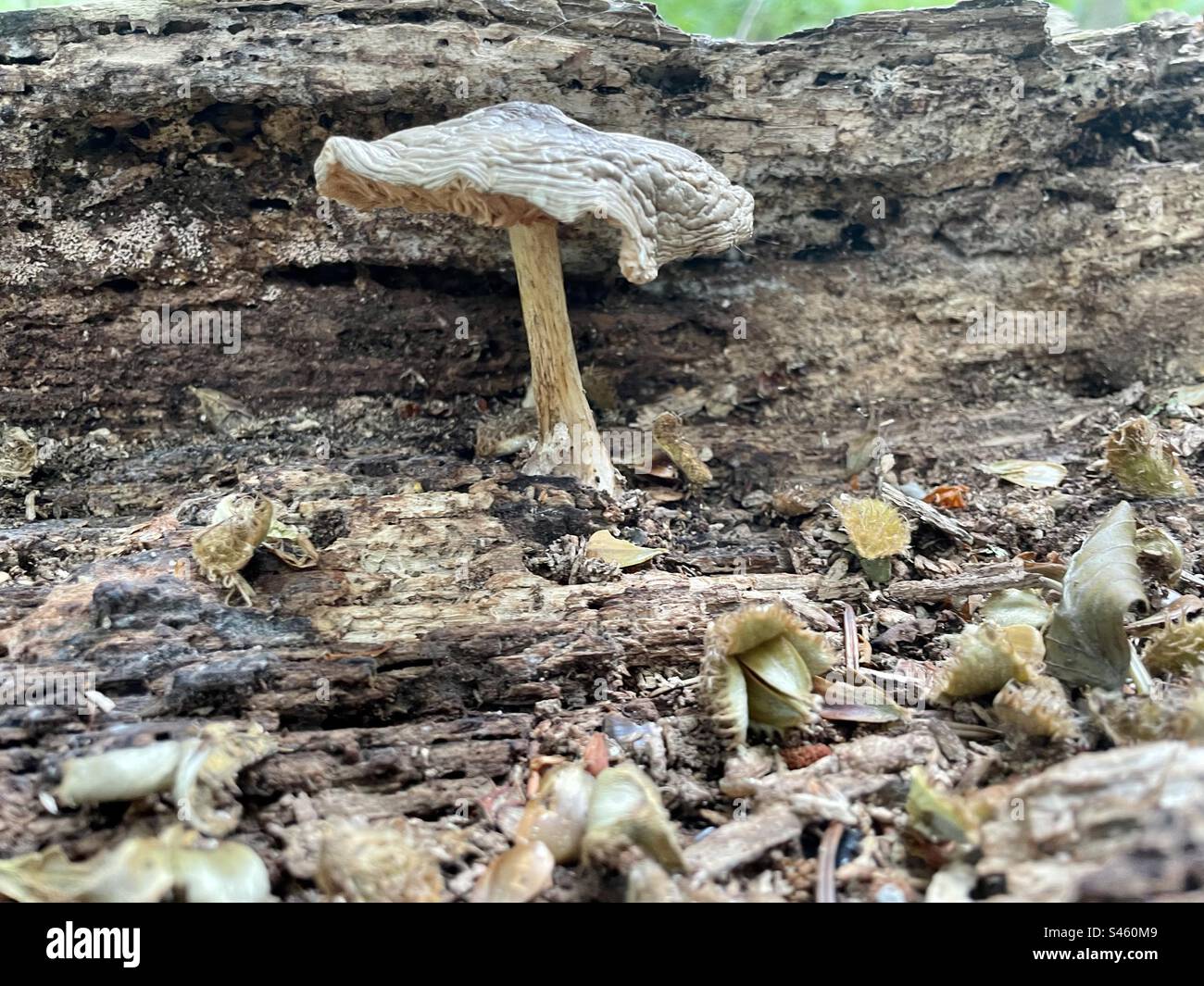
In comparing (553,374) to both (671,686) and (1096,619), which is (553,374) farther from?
(1096,619)

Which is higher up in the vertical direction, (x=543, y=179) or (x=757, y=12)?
(x=757, y=12)

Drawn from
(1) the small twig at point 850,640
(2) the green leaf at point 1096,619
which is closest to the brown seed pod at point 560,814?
(1) the small twig at point 850,640

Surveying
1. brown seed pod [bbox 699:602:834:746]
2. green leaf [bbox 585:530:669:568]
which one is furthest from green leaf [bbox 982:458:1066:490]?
brown seed pod [bbox 699:602:834:746]

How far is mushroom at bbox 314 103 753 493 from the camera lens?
304 cm

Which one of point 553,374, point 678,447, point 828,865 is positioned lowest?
point 828,865

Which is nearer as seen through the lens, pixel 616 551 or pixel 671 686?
pixel 671 686

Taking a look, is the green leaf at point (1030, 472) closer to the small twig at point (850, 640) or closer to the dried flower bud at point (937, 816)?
the small twig at point (850, 640)

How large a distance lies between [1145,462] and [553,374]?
2.76 m

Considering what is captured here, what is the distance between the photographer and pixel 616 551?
355 cm

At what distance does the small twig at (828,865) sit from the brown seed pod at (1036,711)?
23.9 inches

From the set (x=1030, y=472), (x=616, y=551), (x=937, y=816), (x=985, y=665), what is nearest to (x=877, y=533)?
(x=985, y=665)

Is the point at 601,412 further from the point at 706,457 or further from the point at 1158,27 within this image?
the point at 1158,27

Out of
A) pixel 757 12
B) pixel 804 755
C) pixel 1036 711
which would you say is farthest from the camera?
pixel 757 12
